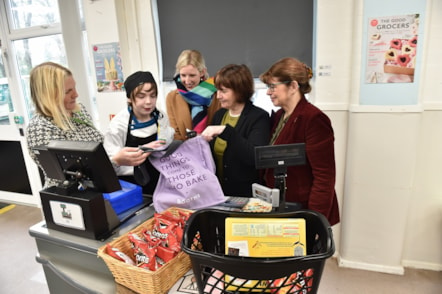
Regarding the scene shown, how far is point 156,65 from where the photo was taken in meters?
2.73

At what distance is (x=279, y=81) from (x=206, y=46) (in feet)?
4.65

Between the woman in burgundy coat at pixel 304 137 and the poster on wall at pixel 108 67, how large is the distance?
184 centimetres

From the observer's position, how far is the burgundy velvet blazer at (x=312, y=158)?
1199mm

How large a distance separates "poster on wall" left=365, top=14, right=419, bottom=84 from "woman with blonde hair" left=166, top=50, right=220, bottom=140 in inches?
44.1

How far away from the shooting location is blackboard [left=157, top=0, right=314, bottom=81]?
88.0 inches

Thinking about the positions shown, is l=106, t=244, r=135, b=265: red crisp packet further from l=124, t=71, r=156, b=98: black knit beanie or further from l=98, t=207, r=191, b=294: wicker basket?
l=124, t=71, r=156, b=98: black knit beanie

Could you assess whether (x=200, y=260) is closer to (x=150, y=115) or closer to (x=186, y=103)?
(x=150, y=115)

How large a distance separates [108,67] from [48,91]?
148 cm

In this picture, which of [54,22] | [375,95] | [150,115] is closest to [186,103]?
[150,115]

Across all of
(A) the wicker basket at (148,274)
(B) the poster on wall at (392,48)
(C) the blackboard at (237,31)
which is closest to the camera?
(A) the wicker basket at (148,274)

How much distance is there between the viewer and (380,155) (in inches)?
81.8

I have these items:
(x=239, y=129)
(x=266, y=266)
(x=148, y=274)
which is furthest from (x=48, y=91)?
(x=266, y=266)

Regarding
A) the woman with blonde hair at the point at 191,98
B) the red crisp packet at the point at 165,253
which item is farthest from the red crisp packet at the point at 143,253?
the woman with blonde hair at the point at 191,98

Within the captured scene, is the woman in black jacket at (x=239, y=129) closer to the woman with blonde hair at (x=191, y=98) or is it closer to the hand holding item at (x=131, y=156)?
the woman with blonde hair at (x=191, y=98)
